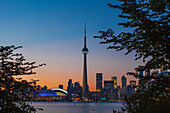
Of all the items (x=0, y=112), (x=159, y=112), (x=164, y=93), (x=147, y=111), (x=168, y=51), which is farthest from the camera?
(x=0, y=112)

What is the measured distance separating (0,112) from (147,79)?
7.20 m

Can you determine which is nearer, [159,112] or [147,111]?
[159,112]

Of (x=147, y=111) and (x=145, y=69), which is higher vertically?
(x=145, y=69)

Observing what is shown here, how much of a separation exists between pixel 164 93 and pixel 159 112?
10.2 feet

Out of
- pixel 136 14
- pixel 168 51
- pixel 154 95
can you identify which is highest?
pixel 136 14

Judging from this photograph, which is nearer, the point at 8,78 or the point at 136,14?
the point at 136,14

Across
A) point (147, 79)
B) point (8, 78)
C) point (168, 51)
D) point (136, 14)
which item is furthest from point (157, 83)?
point (8, 78)

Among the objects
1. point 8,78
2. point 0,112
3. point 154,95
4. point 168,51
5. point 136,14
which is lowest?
point 0,112

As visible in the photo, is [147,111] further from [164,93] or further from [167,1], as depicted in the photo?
[167,1]

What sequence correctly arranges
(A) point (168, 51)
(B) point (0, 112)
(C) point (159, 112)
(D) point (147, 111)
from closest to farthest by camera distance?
(C) point (159, 112), (D) point (147, 111), (A) point (168, 51), (B) point (0, 112)

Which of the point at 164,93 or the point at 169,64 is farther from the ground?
the point at 169,64

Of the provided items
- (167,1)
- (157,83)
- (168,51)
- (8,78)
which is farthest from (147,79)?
(8,78)

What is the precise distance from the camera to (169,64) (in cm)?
1133

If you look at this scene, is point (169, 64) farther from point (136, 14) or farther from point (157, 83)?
point (136, 14)
